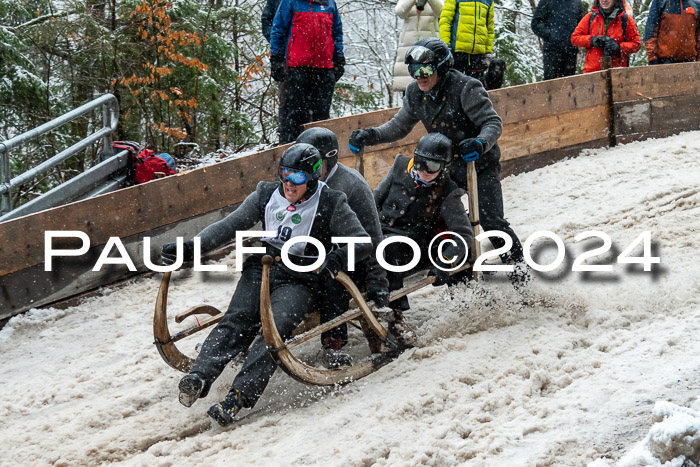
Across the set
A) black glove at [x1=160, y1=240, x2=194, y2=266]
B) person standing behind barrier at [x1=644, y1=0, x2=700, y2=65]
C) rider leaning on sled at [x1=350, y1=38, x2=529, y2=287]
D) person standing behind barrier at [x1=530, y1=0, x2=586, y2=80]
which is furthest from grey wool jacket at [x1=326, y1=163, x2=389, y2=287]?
person standing behind barrier at [x1=644, y1=0, x2=700, y2=65]

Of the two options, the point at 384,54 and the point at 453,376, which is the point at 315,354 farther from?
the point at 384,54

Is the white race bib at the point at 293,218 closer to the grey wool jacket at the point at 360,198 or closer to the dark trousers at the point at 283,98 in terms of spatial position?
the grey wool jacket at the point at 360,198

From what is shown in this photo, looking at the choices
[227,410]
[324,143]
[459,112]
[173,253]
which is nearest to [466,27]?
[459,112]

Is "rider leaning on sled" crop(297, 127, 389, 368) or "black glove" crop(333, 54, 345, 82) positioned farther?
"black glove" crop(333, 54, 345, 82)

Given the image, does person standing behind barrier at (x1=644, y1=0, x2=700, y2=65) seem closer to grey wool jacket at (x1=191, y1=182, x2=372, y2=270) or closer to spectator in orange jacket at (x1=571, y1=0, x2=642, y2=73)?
spectator in orange jacket at (x1=571, y1=0, x2=642, y2=73)

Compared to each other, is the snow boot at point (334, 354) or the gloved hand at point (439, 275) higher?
the gloved hand at point (439, 275)

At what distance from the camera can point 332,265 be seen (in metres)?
4.36

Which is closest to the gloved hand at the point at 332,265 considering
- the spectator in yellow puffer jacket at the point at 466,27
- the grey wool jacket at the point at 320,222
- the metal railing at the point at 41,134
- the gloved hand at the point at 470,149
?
the grey wool jacket at the point at 320,222

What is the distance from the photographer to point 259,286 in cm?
459

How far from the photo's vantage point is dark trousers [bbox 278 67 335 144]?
758 centimetres

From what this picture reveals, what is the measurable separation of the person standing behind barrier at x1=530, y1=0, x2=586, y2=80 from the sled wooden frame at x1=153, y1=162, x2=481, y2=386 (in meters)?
5.05

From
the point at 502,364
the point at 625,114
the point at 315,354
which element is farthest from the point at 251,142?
the point at 502,364

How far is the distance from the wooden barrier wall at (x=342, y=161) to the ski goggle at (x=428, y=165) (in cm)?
83

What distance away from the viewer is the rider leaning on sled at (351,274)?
4.70m
